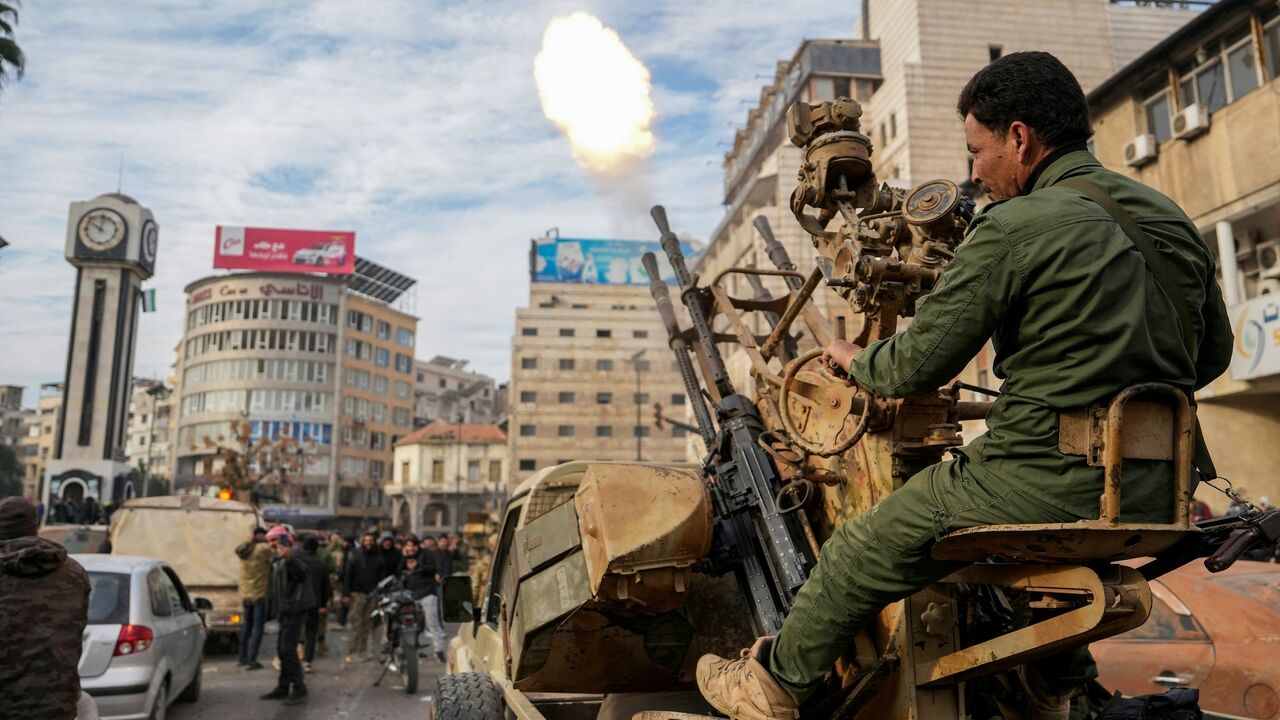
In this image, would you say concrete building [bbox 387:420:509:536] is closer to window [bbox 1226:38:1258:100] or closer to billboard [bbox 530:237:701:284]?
billboard [bbox 530:237:701:284]

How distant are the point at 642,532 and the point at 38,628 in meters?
2.94

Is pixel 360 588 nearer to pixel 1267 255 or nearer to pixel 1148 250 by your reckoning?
pixel 1148 250

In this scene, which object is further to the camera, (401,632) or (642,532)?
(401,632)

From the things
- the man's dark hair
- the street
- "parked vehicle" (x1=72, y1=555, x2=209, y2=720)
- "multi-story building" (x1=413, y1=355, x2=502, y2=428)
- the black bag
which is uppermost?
"multi-story building" (x1=413, y1=355, x2=502, y2=428)

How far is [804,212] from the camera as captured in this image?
173 inches

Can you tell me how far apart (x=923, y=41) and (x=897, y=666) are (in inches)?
1681

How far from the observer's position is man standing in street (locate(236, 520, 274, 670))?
12.9 meters

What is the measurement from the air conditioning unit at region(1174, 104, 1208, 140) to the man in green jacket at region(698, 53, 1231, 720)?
65.7 feet

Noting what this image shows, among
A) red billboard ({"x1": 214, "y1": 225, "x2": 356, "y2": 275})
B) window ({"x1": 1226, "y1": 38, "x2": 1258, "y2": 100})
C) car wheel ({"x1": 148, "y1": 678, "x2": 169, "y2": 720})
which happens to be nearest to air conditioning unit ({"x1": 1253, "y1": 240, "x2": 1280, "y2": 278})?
window ({"x1": 1226, "y1": 38, "x2": 1258, "y2": 100})

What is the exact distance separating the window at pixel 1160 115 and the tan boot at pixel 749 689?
2190 centimetres

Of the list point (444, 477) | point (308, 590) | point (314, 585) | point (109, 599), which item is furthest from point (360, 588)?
point (444, 477)

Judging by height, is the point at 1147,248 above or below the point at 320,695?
above

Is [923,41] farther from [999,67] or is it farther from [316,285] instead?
[316,285]

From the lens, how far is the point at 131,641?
7.34 metres
